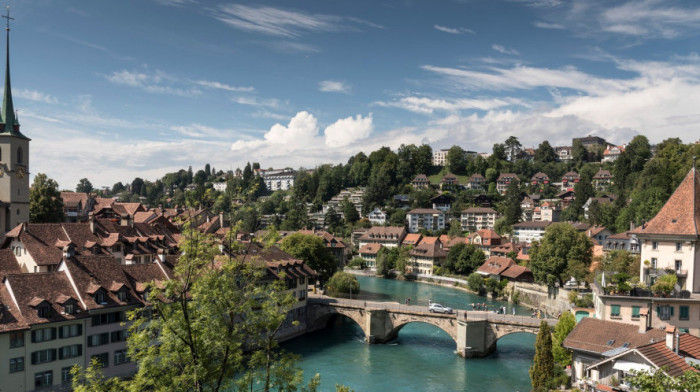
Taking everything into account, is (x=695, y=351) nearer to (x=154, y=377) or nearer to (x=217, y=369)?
(x=217, y=369)

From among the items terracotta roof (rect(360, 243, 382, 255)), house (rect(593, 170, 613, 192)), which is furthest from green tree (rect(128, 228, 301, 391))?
house (rect(593, 170, 613, 192))

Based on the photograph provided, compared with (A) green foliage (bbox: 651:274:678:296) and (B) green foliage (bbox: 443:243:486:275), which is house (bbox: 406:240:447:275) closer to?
(B) green foliage (bbox: 443:243:486:275)

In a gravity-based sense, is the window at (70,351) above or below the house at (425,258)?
above

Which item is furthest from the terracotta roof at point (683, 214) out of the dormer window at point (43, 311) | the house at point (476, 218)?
the house at point (476, 218)

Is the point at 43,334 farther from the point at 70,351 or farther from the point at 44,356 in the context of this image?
the point at 70,351

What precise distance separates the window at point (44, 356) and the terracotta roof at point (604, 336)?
31185mm

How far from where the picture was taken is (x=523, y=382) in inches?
1570

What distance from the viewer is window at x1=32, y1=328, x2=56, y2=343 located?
32.2 m

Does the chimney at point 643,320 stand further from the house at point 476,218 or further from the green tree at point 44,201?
the house at point 476,218

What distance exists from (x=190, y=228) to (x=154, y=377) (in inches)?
168

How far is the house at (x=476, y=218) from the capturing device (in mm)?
138500

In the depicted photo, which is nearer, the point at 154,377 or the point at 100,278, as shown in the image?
the point at 154,377

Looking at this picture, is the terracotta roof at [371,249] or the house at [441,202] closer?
the terracotta roof at [371,249]

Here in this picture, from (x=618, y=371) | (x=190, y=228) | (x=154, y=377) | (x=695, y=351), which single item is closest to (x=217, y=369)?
(x=154, y=377)
